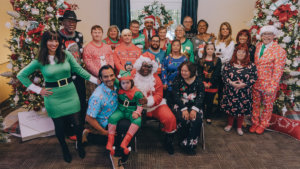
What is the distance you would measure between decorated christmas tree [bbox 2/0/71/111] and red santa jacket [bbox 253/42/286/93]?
3.44m

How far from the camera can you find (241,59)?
3.07m

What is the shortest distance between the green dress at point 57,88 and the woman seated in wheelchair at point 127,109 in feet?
1.77

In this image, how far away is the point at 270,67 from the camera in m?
3.08

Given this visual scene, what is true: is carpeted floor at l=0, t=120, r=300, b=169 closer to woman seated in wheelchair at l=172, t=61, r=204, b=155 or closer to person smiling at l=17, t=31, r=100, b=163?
woman seated in wheelchair at l=172, t=61, r=204, b=155

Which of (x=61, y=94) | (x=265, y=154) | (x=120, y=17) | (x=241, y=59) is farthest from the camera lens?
(x=120, y=17)

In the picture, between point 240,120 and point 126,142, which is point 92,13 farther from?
point 240,120

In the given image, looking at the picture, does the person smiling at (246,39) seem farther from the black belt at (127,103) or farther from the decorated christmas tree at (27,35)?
the decorated christmas tree at (27,35)

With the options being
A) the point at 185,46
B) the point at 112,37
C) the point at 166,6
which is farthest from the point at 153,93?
the point at 166,6

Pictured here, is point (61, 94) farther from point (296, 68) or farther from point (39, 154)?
point (296, 68)

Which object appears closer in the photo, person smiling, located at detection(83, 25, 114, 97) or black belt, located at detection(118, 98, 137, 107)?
black belt, located at detection(118, 98, 137, 107)

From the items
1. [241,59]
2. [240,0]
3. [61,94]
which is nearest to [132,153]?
[61,94]

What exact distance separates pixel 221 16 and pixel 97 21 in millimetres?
3784

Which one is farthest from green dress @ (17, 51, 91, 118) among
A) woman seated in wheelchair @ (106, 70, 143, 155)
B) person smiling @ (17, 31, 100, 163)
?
woman seated in wheelchair @ (106, 70, 143, 155)

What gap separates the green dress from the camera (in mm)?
2268
